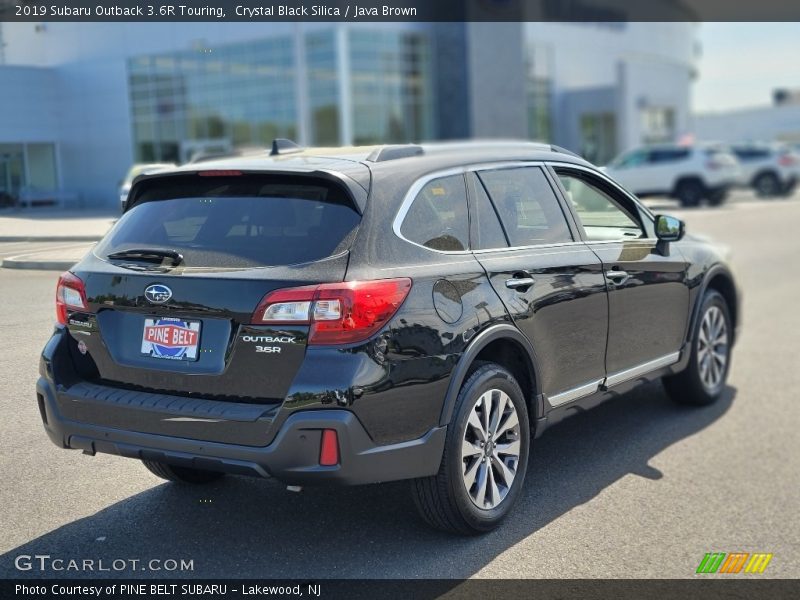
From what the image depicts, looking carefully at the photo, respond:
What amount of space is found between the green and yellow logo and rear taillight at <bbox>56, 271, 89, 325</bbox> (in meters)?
2.89

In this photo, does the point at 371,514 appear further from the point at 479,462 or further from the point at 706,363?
the point at 706,363

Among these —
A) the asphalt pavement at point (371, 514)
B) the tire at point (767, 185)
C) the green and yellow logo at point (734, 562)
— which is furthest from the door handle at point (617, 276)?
the tire at point (767, 185)

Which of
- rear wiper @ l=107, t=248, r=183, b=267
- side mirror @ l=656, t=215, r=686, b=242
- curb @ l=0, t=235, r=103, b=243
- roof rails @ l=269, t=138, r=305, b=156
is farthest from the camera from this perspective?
side mirror @ l=656, t=215, r=686, b=242

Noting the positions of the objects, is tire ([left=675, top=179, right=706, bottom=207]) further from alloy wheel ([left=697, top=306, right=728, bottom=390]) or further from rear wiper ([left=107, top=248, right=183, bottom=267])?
rear wiper ([left=107, top=248, right=183, bottom=267])

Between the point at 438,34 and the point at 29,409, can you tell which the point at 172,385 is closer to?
the point at 29,409

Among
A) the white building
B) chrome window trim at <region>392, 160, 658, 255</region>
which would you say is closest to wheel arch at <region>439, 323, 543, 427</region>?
chrome window trim at <region>392, 160, 658, 255</region>

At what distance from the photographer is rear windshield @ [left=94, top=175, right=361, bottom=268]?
3787 mm

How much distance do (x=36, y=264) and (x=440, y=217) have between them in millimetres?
2009

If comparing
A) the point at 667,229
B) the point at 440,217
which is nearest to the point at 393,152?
the point at 440,217

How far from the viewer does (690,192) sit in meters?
28.2

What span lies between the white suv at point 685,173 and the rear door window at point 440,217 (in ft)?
79.5

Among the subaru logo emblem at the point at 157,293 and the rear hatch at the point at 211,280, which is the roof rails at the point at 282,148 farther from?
the subaru logo emblem at the point at 157,293

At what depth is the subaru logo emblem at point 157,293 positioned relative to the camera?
12.4 ft

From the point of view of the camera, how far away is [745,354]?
8.52 metres
